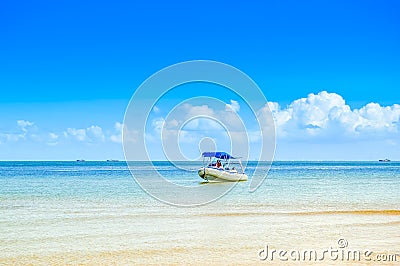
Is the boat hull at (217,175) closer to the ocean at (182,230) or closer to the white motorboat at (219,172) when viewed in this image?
the white motorboat at (219,172)

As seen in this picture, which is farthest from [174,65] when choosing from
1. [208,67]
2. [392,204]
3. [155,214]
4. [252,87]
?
[392,204]

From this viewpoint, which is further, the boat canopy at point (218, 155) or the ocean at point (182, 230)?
the boat canopy at point (218, 155)

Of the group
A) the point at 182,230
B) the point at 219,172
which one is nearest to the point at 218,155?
the point at 219,172

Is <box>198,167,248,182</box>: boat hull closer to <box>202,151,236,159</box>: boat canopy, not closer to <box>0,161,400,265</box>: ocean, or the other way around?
<box>202,151,236,159</box>: boat canopy

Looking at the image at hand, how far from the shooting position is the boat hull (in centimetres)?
4922

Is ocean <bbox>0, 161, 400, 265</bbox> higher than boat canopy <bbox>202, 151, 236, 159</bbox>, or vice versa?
boat canopy <bbox>202, 151, 236, 159</bbox>

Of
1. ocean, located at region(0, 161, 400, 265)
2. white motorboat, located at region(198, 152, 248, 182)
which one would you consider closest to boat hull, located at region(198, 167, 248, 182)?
white motorboat, located at region(198, 152, 248, 182)

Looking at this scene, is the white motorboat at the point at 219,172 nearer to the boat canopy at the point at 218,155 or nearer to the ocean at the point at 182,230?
the boat canopy at the point at 218,155

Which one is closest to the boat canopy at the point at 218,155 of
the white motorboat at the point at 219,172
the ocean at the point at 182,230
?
the white motorboat at the point at 219,172

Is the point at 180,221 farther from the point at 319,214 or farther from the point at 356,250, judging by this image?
the point at 356,250

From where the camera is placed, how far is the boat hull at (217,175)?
49219 mm

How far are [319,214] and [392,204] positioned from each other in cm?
703

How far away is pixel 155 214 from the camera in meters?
22.8

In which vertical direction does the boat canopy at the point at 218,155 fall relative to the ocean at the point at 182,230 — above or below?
above
